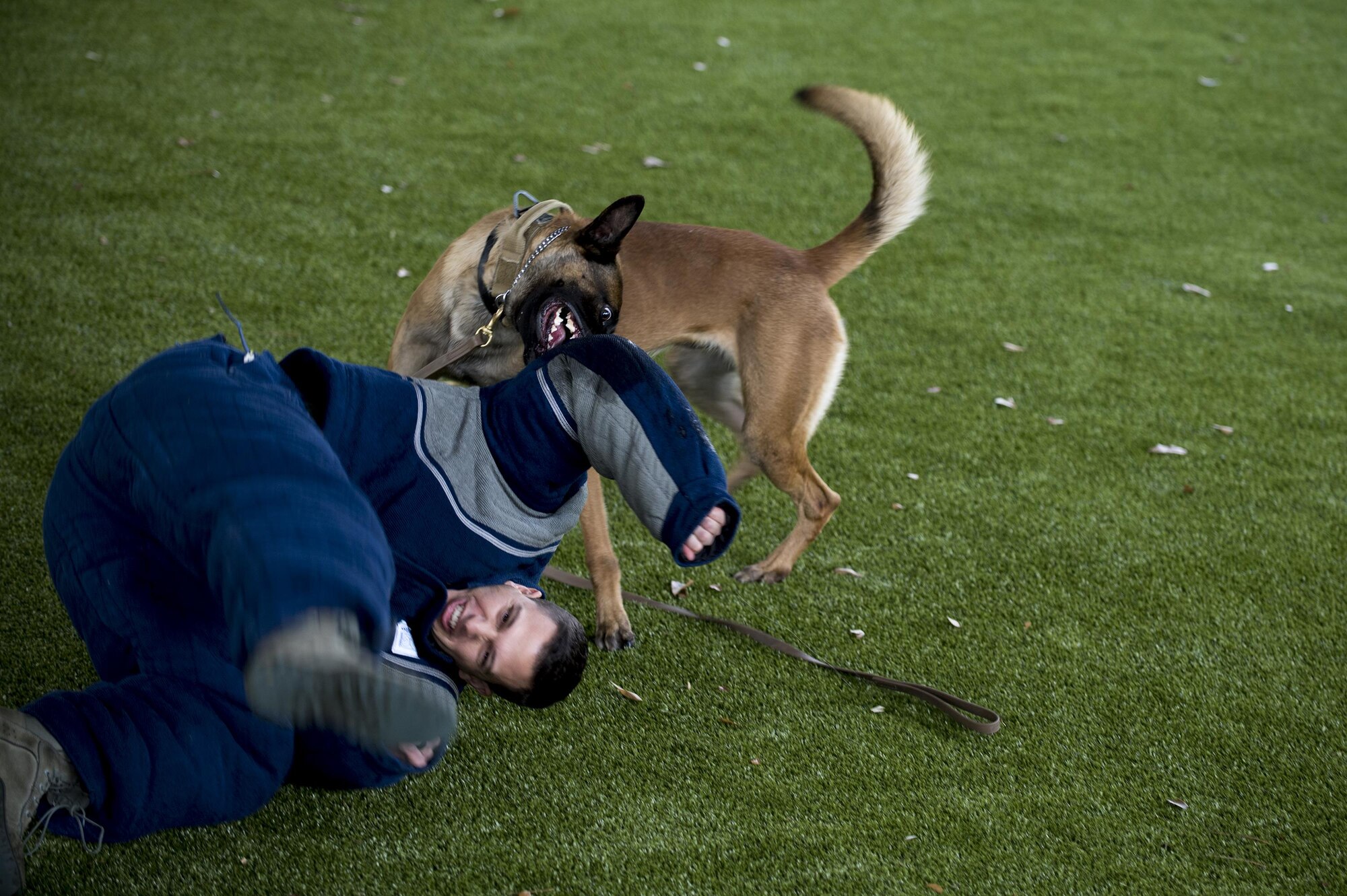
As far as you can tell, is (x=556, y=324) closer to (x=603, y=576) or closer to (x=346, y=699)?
(x=603, y=576)

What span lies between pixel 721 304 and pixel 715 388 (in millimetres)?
382

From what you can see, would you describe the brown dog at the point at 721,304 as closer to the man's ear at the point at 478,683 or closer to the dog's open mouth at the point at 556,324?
the dog's open mouth at the point at 556,324

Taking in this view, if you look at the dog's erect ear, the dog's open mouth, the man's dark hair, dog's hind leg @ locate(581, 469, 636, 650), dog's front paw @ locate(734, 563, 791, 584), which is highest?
the dog's erect ear

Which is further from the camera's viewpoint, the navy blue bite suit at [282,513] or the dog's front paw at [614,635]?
the dog's front paw at [614,635]

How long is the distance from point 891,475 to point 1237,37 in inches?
290

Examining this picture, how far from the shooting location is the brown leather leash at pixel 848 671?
2549 mm

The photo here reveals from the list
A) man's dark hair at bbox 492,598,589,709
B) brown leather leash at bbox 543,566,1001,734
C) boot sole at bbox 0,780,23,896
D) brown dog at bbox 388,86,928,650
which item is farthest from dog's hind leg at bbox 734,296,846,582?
boot sole at bbox 0,780,23,896

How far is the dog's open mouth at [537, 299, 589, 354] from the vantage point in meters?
2.74

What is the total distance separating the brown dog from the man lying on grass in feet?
2.56

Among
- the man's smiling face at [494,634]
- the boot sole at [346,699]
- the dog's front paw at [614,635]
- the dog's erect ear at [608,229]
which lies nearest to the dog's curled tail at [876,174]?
the dog's erect ear at [608,229]

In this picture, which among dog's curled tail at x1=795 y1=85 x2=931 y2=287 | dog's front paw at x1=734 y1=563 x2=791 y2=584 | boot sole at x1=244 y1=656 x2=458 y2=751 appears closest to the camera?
boot sole at x1=244 y1=656 x2=458 y2=751

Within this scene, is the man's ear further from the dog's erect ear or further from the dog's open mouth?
the dog's erect ear

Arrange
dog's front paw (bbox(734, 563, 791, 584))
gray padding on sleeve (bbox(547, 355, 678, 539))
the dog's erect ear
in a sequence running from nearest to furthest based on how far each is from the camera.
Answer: gray padding on sleeve (bbox(547, 355, 678, 539)), the dog's erect ear, dog's front paw (bbox(734, 563, 791, 584))

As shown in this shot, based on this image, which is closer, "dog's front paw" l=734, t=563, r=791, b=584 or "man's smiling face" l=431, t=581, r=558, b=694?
"man's smiling face" l=431, t=581, r=558, b=694
